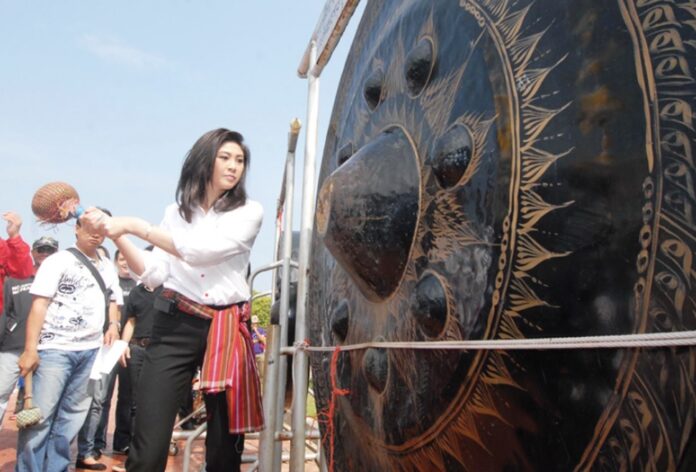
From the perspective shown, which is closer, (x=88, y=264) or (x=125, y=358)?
(x=88, y=264)

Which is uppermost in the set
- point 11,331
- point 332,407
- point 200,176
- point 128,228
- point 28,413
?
point 200,176

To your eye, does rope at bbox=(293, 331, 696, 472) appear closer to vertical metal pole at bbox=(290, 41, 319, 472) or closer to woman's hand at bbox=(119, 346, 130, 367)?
vertical metal pole at bbox=(290, 41, 319, 472)

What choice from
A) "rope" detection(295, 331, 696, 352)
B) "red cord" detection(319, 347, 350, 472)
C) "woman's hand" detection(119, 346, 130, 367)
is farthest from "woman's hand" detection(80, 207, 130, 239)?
"woman's hand" detection(119, 346, 130, 367)

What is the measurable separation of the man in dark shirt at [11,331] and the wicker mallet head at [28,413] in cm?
78

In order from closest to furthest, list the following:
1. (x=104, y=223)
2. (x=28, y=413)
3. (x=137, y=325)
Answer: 1. (x=104, y=223)
2. (x=28, y=413)
3. (x=137, y=325)

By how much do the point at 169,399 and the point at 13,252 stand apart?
2811 millimetres

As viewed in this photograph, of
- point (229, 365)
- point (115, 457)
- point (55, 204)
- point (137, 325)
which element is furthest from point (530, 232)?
point (115, 457)

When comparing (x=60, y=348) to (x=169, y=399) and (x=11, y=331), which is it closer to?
(x=11, y=331)

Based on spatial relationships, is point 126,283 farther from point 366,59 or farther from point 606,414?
point 606,414

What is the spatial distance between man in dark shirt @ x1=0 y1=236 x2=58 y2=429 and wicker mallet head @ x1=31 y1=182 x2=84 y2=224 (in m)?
2.41

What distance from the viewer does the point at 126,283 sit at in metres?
5.83

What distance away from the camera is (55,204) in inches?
89.1

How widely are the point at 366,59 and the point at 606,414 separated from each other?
122 cm

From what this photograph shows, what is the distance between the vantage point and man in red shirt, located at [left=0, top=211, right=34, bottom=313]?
4.37 meters
